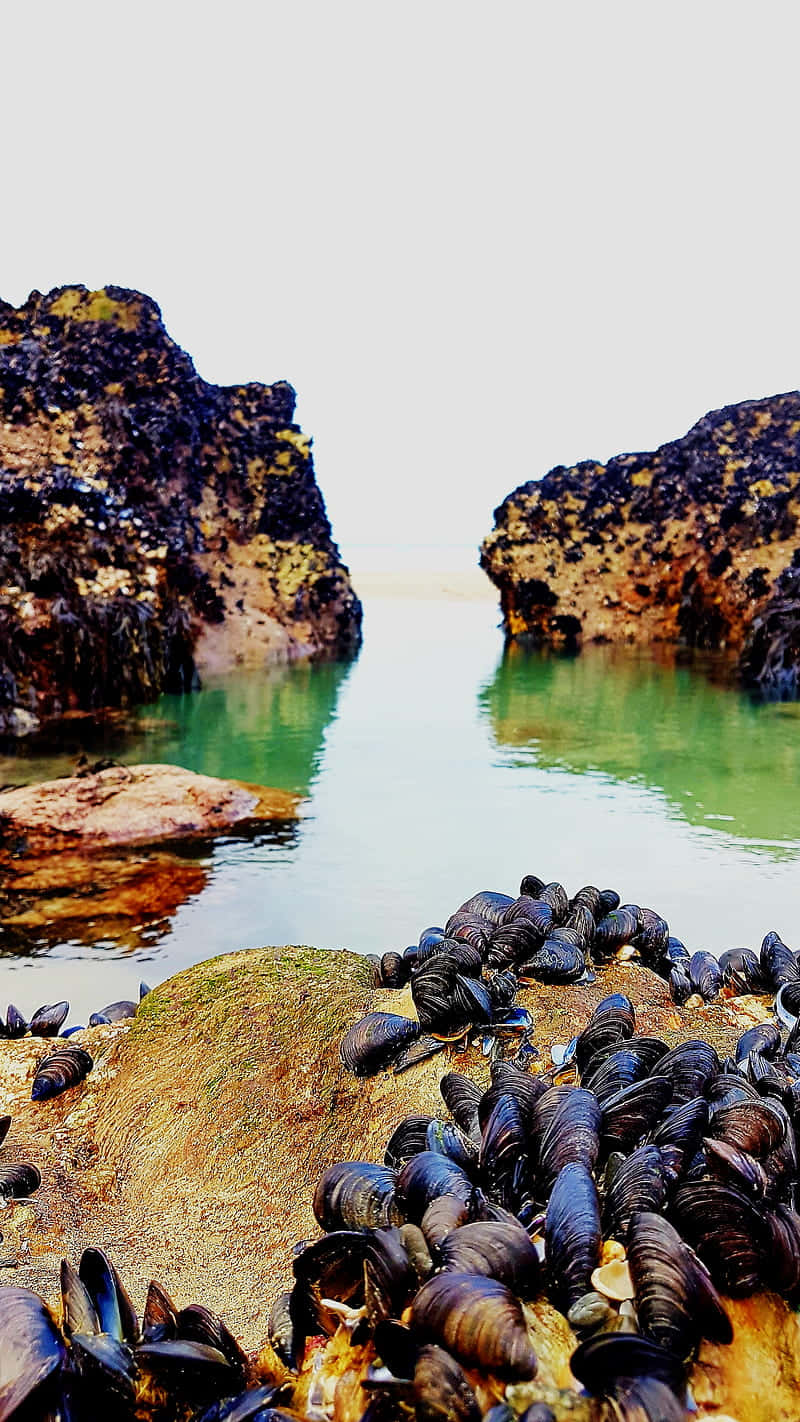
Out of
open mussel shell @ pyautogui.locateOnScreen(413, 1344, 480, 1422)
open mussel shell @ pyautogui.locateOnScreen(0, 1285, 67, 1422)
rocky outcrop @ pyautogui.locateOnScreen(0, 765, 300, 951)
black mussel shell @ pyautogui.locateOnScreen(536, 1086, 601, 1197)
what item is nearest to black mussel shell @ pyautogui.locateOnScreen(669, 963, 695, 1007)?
black mussel shell @ pyautogui.locateOnScreen(536, 1086, 601, 1197)

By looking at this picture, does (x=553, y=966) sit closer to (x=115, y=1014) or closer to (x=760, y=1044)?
(x=760, y=1044)

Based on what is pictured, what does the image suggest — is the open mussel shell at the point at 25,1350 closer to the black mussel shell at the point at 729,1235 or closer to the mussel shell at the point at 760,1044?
the black mussel shell at the point at 729,1235

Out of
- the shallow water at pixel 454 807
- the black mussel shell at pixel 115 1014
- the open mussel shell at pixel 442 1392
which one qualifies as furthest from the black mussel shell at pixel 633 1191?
the shallow water at pixel 454 807

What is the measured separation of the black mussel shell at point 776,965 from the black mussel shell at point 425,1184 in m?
2.48

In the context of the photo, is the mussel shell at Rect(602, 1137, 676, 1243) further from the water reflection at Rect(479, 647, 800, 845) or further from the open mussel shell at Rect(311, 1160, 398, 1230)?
the water reflection at Rect(479, 647, 800, 845)

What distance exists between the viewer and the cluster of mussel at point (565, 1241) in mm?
1612

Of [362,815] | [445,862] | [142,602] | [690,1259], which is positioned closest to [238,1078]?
[690,1259]

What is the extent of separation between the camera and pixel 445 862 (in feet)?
26.8

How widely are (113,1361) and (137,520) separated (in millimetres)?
18507

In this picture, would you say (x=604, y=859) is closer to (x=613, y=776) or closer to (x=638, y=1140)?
(x=613, y=776)

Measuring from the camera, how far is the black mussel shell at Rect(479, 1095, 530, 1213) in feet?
7.22

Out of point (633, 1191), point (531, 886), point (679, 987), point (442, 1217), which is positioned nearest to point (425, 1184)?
point (442, 1217)

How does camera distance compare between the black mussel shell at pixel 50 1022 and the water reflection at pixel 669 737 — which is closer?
the black mussel shell at pixel 50 1022

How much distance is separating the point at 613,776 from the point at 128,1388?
10106 millimetres
